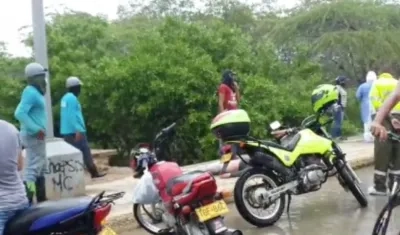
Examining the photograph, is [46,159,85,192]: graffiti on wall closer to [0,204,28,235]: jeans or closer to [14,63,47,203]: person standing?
[14,63,47,203]: person standing

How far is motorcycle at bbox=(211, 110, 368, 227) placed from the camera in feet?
25.6

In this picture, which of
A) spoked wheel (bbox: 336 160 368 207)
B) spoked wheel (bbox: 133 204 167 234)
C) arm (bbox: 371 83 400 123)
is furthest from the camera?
spoked wheel (bbox: 336 160 368 207)

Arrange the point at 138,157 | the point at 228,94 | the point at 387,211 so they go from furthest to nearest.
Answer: the point at 228,94, the point at 138,157, the point at 387,211

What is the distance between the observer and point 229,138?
25.6 feet

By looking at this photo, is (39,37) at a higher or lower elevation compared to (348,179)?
higher

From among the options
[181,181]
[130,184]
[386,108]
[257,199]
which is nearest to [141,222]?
[257,199]

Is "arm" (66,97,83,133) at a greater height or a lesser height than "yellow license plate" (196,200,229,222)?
greater

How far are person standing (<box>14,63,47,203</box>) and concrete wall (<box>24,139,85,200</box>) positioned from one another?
0.58m

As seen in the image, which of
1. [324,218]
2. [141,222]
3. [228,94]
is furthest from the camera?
[228,94]

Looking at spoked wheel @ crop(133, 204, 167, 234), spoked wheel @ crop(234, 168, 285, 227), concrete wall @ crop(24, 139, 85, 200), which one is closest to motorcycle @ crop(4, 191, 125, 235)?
spoked wheel @ crop(133, 204, 167, 234)

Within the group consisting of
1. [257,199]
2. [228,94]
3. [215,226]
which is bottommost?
[257,199]

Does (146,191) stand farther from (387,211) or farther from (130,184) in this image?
(130,184)

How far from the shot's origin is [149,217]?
7.73m

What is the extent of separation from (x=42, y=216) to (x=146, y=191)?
6.32 feet
